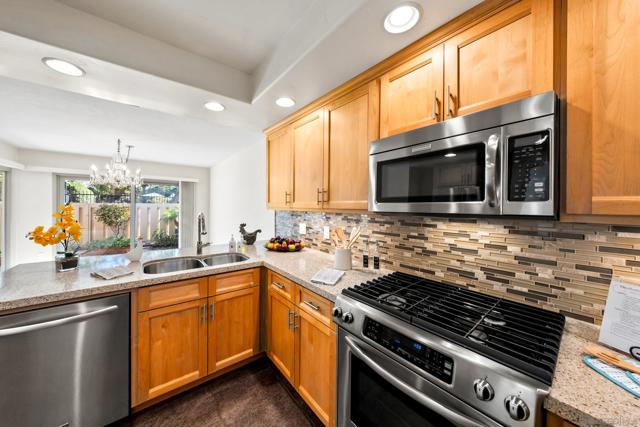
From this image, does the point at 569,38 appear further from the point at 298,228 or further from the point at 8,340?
the point at 8,340

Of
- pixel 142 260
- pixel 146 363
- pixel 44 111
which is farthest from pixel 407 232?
pixel 44 111

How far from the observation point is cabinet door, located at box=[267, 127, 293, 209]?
2.40 metres

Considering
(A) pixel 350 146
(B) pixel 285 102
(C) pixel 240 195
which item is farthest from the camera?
(C) pixel 240 195

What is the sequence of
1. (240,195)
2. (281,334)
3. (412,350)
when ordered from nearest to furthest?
(412,350)
(281,334)
(240,195)

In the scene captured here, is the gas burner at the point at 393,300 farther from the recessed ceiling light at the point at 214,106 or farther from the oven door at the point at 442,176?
the recessed ceiling light at the point at 214,106

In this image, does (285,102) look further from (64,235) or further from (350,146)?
(64,235)

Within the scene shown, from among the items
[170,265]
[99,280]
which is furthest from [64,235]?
[170,265]

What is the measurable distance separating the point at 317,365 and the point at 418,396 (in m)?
0.74

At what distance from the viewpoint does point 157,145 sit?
408 cm

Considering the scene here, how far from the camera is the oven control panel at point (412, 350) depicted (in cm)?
81

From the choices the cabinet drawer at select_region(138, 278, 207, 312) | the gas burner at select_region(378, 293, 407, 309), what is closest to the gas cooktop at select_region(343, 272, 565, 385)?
the gas burner at select_region(378, 293, 407, 309)

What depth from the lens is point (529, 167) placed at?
87cm

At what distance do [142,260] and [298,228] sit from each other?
1.48 m

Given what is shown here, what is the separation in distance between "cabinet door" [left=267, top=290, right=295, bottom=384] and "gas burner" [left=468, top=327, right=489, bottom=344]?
3.70 feet
